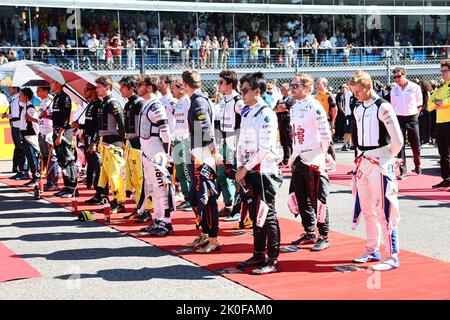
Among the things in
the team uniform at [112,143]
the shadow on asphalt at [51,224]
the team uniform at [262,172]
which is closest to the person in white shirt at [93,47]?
the team uniform at [112,143]

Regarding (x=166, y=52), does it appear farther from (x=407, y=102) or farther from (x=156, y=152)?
(x=156, y=152)

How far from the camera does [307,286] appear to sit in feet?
20.4

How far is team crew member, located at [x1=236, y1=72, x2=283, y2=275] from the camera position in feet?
21.8

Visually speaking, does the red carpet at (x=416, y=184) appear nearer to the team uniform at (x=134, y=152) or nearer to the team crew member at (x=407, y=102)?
the team crew member at (x=407, y=102)

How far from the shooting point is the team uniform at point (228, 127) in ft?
30.7

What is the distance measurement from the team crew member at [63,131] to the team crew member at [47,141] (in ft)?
2.01

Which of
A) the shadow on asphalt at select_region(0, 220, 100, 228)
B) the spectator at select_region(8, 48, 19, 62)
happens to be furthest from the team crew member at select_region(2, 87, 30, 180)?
the spectator at select_region(8, 48, 19, 62)

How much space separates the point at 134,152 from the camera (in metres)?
9.40

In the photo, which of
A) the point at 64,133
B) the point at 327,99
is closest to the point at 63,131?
the point at 64,133
